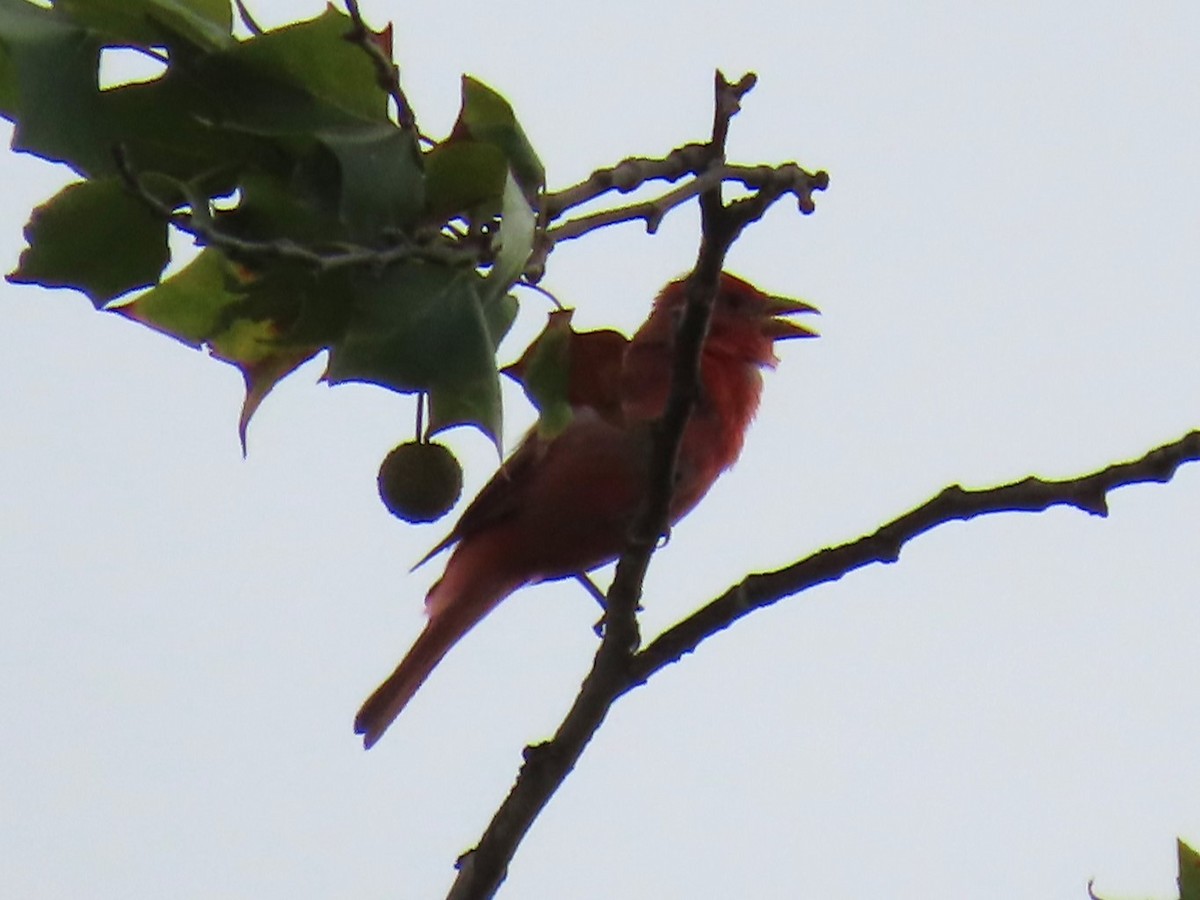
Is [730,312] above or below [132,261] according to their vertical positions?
above

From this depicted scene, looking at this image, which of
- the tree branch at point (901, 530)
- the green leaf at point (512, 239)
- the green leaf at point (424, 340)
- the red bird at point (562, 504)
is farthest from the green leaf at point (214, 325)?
the red bird at point (562, 504)

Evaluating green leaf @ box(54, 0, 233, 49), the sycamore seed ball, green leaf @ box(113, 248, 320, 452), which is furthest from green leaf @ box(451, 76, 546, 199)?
the sycamore seed ball

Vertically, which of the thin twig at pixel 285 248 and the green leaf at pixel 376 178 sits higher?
the green leaf at pixel 376 178

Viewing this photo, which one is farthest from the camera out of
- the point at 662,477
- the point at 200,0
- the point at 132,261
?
the point at 662,477

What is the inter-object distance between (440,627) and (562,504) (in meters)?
0.65

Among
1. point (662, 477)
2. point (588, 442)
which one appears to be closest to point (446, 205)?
point (662, 477)

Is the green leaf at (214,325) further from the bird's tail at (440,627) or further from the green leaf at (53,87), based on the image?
the bird's tail at (440,627)

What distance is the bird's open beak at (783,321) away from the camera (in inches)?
245

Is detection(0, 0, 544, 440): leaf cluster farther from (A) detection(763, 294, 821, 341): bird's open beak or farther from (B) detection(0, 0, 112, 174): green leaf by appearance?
(A) detection(763, 294, 821, 341): bird's open beak

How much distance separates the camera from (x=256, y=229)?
6.80ft

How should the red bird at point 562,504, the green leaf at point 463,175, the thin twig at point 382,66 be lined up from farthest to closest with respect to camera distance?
the red bird at point 562,504 → the green leaf at point 463,175 → the thin twig at point 382,66

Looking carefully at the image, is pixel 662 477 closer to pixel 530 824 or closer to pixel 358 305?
pixel 530 824

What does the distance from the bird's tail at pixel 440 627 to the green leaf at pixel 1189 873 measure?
3.60 meters

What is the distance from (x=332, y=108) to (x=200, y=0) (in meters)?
0.20
